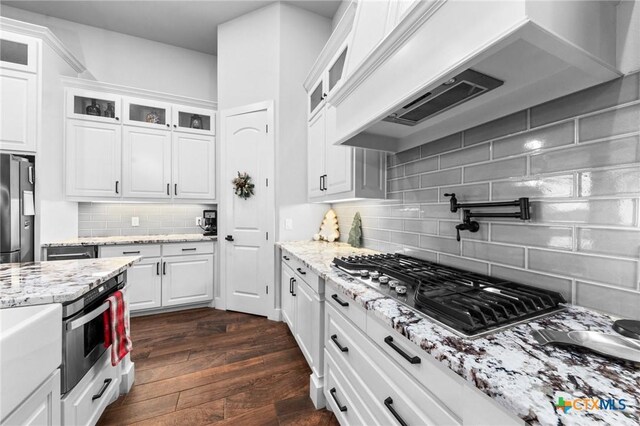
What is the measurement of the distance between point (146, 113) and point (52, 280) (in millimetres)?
2672

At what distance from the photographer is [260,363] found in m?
2.08

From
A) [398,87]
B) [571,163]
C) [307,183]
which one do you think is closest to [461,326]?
[571,163]

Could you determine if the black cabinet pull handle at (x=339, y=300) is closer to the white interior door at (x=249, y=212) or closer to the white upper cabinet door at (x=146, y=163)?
the white interior door at (x=249, y=212)

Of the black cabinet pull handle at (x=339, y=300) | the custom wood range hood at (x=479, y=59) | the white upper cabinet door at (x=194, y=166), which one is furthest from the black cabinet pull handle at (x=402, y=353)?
the white upper cabinet door at (x=194, y=166)

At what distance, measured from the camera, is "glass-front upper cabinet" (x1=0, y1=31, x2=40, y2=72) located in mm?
2469

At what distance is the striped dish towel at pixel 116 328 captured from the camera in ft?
4.82

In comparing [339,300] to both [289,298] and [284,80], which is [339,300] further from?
[284,80]

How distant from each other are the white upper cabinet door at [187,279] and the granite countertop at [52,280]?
4.76 feet

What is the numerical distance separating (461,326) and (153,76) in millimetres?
4722

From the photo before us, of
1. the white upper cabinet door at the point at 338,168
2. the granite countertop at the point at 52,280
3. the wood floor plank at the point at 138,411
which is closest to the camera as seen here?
the granite countertop at the point at 52,280

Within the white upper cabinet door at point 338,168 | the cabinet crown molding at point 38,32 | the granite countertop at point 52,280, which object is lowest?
the granite countertop at point 52,280

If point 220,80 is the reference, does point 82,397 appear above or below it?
below

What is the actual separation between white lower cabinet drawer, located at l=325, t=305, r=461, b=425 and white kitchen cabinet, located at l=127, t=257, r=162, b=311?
8.66 feet

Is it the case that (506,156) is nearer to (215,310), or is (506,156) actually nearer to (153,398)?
(153,398)
